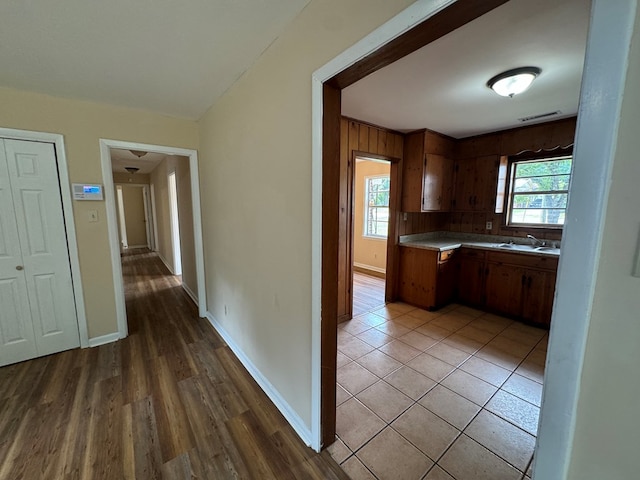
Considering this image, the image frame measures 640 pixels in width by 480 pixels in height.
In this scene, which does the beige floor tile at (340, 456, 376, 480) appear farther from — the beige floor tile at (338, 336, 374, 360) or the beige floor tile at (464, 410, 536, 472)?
the beige floor tile at (338, 336, 374, 360)

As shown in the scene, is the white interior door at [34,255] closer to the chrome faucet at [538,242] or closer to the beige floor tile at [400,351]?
the beige floor tile at [400,351]

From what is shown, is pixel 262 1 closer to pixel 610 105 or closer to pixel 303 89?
pixel 303 89

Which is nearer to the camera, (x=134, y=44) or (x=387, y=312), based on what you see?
(x=134, y=44)

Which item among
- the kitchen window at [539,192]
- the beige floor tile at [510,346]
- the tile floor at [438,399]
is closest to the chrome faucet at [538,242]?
the kitchen window at [539,192]

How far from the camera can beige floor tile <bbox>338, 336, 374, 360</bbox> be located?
8.50 ft

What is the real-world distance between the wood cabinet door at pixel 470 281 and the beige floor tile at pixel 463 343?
994mm

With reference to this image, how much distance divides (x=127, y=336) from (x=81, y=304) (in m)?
0.58

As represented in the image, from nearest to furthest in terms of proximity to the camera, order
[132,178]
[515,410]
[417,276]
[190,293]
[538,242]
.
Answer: [515,410] < [538,242] < [417,276] < [190,293] < [132,178]

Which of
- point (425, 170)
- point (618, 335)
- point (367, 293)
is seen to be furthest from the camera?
point (367, 293)

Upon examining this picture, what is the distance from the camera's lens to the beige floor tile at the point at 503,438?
1.53 meters

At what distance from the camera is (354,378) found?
7.32 ft

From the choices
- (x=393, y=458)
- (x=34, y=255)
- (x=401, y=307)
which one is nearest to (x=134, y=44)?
(x=34, y=255)

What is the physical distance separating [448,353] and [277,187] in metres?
2.37

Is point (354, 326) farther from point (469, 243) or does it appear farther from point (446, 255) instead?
point (469, 243)
